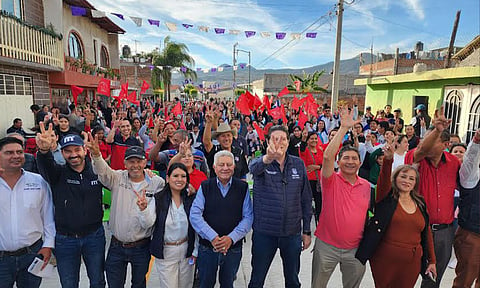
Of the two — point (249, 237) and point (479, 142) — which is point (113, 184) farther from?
point (479, 142)

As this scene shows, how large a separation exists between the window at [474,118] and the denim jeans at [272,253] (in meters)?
9.57

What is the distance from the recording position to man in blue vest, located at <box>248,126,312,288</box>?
2.72 m

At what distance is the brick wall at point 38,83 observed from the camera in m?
9.86

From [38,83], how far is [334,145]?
39.8ft

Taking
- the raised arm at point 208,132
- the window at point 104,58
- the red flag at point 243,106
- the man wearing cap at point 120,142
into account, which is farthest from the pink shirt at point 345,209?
the window at point 104,58

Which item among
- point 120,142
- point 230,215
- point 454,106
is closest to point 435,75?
point 454,106

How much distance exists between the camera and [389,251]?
100 inches

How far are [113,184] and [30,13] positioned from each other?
11.6 meters

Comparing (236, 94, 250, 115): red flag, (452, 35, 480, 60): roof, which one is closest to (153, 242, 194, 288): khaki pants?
(236, 94, 250, 115): red flag

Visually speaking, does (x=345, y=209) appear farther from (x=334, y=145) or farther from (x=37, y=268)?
(x=37, y=268)

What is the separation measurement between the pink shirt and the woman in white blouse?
1.28 meters

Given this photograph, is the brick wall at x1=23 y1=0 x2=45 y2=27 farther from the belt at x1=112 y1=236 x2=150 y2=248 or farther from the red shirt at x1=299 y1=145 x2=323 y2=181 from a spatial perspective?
the belt at x1=112 y1=236 x2=150 y2=248

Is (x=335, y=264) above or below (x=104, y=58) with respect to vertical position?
below

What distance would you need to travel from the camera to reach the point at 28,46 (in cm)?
939
